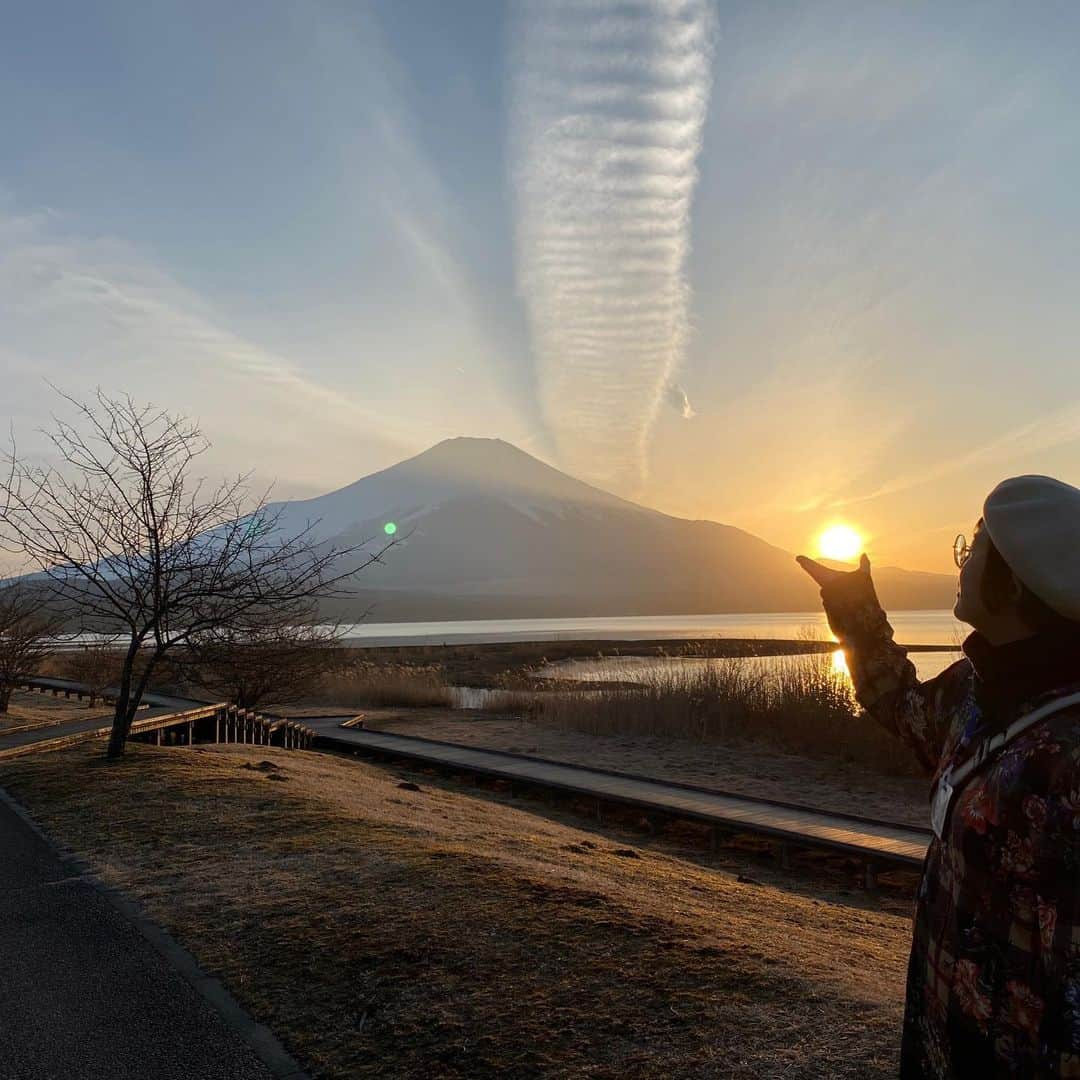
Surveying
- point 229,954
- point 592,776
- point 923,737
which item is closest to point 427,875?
point 229,954

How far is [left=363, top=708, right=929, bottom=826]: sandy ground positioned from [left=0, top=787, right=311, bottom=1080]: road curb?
954 centimetres

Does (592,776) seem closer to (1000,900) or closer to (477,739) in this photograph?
(477,739)

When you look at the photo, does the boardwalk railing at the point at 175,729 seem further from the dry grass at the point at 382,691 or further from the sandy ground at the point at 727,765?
the dry grass at the point at 382,691

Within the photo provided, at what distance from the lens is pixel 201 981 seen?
4.50 metres

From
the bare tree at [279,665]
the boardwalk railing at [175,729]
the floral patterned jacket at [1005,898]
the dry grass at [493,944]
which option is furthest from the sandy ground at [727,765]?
the floral patterned jacket at [1005,898]

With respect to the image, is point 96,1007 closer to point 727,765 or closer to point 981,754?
point 981,754

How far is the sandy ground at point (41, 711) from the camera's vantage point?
51.3 feet

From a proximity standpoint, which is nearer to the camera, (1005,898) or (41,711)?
(1005,898)

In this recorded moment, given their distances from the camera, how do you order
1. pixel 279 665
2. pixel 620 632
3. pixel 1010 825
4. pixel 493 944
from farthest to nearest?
pixel 620 632 → pixel 279 665 → pixel 493 944 → pixel 1010 825

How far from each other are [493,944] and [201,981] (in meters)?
1.44

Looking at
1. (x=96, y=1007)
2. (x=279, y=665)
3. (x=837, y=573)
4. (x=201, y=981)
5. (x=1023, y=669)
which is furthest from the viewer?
(x=279, y=665)

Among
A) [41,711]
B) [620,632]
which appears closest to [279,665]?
[41,711]

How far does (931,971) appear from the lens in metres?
1.85

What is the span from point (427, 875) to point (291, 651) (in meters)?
17.4
